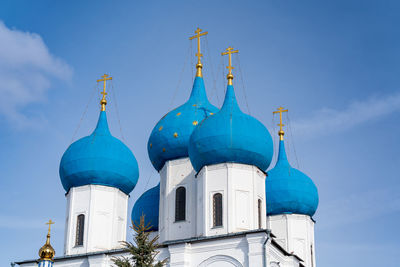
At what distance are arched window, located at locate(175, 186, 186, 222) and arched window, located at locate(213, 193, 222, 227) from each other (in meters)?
1.87

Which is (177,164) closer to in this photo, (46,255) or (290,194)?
(290,194)

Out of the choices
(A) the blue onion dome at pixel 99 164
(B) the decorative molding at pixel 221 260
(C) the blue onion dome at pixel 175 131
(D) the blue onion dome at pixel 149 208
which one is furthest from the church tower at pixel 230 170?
(D) the blue onion dome at pixel 149 208

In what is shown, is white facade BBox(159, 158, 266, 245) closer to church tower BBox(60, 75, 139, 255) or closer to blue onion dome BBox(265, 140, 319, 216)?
church tower BBox(60, 75, 139, 255)

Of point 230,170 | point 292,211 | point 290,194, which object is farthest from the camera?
point 292,211

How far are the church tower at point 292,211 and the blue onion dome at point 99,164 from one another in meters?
5.04

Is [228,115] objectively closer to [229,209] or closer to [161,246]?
[229,209]

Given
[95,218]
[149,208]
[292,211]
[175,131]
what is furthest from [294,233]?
[95,218]

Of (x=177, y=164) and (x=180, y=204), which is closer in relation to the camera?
(x=180, y=204)

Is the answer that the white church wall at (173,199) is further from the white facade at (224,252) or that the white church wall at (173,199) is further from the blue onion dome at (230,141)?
the white facade at (224,252)

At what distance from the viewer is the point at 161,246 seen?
20.2m

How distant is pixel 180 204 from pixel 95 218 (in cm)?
259

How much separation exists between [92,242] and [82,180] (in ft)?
6.50

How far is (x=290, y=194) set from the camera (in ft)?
82.7

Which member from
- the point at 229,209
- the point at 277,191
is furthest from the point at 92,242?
the point at 277,191
